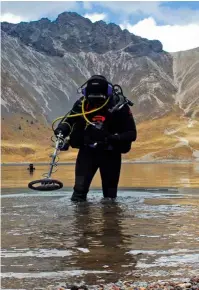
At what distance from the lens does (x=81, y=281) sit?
5359mm

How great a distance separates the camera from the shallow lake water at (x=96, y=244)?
5.61 meters

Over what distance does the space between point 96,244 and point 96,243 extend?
0.27ft

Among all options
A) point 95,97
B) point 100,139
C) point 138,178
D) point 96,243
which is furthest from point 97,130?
point 138,178

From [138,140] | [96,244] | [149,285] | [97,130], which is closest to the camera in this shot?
[149,285]

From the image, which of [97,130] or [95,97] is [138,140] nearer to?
[97,130]

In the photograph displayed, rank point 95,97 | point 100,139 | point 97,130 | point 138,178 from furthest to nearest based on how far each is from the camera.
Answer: point 138,178, point 100,139, point 97,130, point 95,97

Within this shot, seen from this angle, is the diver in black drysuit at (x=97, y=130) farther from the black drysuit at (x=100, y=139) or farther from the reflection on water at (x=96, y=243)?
the reflection on water at (x=96, y=243)

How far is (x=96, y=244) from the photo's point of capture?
7.26 m

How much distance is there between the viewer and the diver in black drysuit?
40.4 ft

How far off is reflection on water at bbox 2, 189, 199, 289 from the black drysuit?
1.35 m

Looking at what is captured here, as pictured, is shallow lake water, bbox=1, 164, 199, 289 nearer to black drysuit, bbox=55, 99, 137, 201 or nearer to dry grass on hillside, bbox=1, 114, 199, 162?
black drysuit, bbox=55, 99, 137, 201

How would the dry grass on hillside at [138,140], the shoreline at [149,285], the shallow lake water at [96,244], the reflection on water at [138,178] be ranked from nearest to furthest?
the shoreline at [149,285], the shallow lake water at [96,244], the reflection on water at [138,178], the dry grass on hillside at [138,140]

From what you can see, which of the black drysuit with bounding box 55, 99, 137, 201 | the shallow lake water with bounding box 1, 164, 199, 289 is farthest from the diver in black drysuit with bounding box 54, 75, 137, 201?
the shallow lake water with bounding box 1, 164, 199, 289


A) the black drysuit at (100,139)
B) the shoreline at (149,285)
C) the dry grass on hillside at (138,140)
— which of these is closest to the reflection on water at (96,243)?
the shoreline at (149,285)
